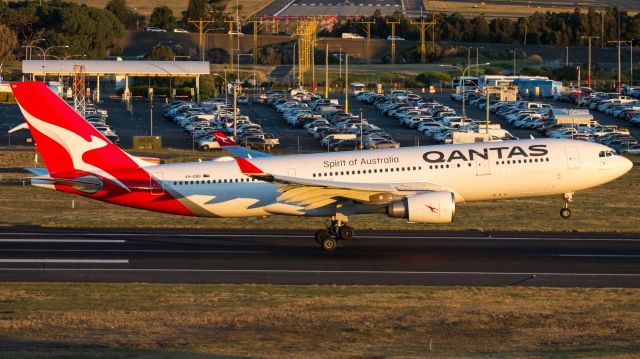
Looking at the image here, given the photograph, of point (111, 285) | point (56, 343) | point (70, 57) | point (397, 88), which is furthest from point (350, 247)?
point (70, 57)

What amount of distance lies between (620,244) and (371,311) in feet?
62.8

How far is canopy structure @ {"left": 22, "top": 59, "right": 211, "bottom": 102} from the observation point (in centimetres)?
16050

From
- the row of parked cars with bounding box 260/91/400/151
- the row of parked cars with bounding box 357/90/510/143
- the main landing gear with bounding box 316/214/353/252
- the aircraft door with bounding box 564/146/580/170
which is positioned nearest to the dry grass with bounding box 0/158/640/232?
the aircraft door with bounding box 564/146/580/170

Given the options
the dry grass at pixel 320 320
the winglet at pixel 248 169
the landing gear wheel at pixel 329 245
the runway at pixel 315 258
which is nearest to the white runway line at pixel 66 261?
the runway at pixel 315 258

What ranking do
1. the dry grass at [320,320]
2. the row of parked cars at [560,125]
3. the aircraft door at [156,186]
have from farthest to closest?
the row of parked cars at [560,125] → the aircraft door at [156,186] → the dry grass at [320,320]

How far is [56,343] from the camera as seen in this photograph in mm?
31547

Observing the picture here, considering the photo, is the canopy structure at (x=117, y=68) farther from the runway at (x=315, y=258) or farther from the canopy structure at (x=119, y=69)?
the runway at (x=315, y=258)

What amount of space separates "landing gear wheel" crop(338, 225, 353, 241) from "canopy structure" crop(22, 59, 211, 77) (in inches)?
4522

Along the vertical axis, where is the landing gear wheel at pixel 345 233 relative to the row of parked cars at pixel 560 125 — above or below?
below

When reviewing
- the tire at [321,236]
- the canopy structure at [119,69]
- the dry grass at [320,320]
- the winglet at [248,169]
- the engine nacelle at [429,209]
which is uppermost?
the canopy structure at [119,69]

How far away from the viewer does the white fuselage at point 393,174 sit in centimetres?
4950

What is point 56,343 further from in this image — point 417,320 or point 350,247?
point 350,247

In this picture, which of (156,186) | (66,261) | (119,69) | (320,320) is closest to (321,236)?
(156,186)

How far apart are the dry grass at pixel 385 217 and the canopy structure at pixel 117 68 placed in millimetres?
92565
